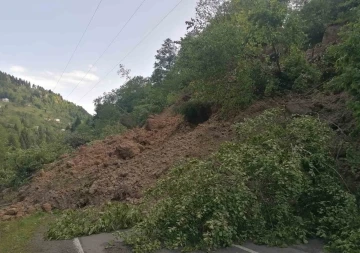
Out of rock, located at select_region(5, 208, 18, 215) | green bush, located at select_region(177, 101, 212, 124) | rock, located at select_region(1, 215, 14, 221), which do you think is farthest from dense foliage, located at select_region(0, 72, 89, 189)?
rock, located at select_region(1, 215, 14, 221)

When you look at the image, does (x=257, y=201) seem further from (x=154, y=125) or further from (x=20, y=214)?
(x=154, y=125)

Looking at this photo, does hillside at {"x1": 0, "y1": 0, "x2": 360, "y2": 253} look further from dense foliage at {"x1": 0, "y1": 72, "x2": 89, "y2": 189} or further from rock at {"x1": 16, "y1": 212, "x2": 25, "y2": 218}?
dense foliage at {"x1": 0, "y1": 72, "x2": 89, "y2": 189}

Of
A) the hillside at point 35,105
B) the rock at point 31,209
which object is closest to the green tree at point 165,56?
the rock at point 31,209

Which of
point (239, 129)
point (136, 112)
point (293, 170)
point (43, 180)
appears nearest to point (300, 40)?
point (239, 129)

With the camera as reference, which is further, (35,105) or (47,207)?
(35,105)

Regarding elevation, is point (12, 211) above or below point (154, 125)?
below

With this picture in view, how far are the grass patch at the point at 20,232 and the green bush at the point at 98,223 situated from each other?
0.79m

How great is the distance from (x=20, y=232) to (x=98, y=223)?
332 centimetres

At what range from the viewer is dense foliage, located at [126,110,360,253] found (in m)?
7.16

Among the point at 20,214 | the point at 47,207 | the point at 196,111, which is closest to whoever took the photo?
the point at 20,214

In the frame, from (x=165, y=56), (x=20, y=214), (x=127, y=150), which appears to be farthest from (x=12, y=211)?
(x=165, y=56)

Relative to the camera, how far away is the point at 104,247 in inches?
307

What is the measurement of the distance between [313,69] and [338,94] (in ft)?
7.24

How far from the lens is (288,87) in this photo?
14883mm
